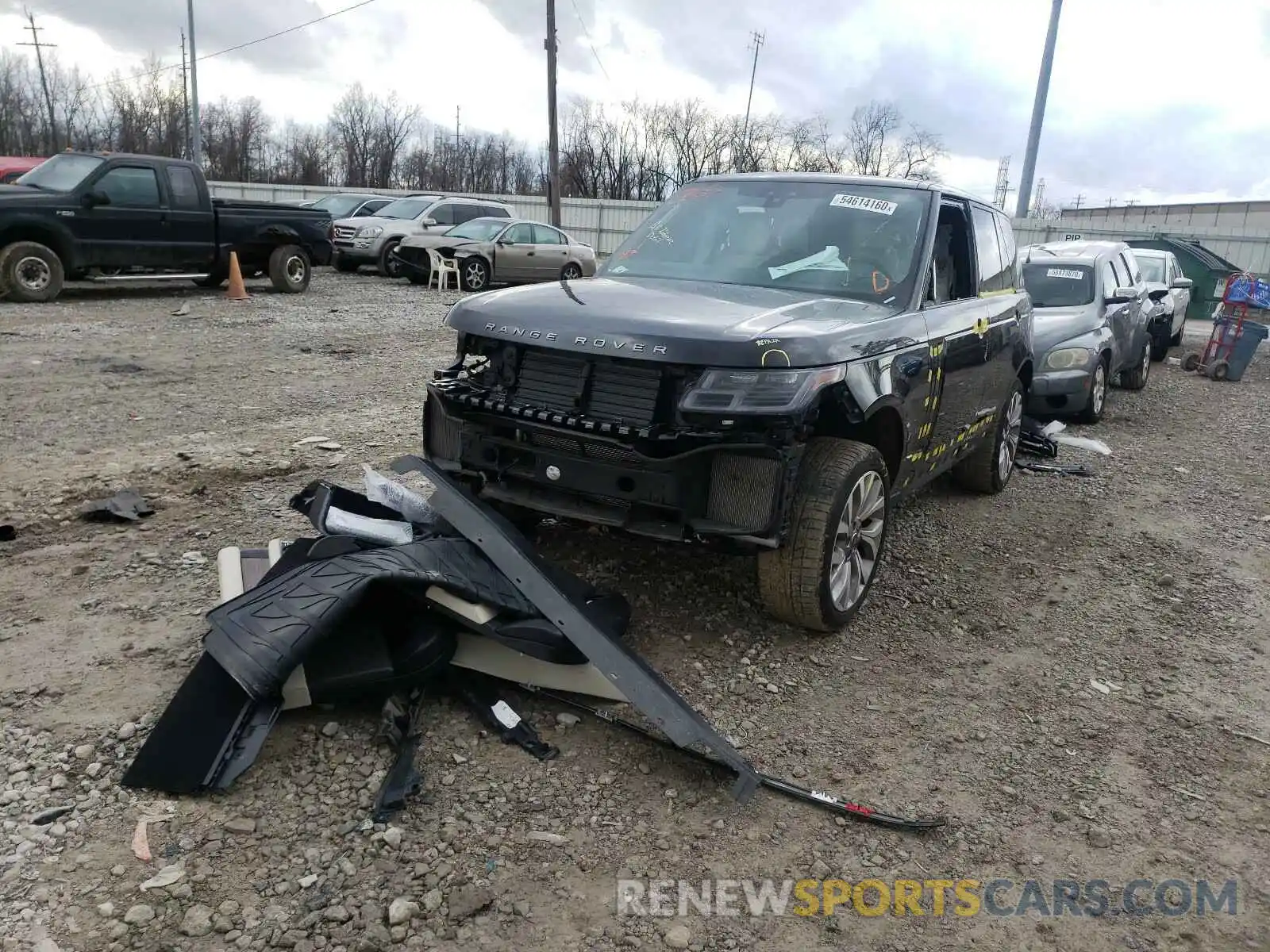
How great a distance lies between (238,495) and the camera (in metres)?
5.13

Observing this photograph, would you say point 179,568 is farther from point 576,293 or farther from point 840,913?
point 840,913

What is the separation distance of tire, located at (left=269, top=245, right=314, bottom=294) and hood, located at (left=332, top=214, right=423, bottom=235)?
139 inches

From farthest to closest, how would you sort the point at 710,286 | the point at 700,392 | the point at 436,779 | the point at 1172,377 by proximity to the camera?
the point at 1172,377, the point at 710,286, the point at 700,392, the point at 436,779

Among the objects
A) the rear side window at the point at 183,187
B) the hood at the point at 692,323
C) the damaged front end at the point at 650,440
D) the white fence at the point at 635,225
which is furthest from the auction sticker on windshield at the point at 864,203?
the white fence at the point at 635,225

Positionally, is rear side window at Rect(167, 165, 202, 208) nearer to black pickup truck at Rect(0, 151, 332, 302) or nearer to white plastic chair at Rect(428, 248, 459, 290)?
black pickup truck at Rect(0, 151, 332, 302)

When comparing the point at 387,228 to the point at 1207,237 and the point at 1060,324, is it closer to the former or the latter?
the point at 1060,324

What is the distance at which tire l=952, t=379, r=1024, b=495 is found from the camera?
6.16 meters

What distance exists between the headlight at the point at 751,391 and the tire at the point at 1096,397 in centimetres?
675

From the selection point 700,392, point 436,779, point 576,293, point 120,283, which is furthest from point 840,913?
point 120,283

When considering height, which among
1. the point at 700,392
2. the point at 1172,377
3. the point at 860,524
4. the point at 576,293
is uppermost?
the point at 576,293

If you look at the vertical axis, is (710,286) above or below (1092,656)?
above

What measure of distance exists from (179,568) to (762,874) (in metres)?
2.92

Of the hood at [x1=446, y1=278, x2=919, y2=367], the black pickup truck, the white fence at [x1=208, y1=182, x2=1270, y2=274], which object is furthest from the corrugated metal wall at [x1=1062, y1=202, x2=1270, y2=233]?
the hood at [x1=446, y1=278, x2=919, y2=367]

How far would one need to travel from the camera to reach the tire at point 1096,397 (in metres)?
9.11
